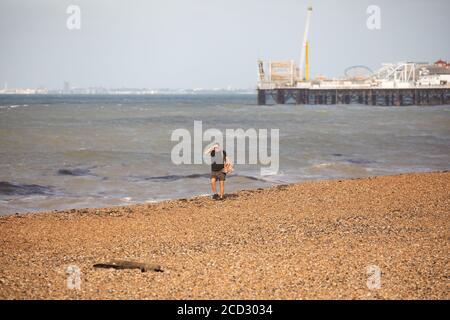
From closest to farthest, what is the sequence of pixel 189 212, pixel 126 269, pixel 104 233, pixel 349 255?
pixel 126 269 < pixel 349 255 < pixel 104 233 < pixel 189 212

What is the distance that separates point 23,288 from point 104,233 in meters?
3.74

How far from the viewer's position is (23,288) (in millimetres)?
7398

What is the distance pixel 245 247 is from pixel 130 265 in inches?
79.0

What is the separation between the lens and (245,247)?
31.3 feet

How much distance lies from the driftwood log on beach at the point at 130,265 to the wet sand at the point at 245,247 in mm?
98

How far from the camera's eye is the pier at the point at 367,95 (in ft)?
317

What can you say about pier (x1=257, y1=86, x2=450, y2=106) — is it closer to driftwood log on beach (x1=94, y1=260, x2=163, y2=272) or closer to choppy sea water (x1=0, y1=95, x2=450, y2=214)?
choppy sea water (x1=0, y1=95, x2=450, y2=214)

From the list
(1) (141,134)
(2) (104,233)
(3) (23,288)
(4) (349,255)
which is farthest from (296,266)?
(1) (141,134)

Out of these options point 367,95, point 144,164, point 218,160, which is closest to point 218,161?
point 218,160

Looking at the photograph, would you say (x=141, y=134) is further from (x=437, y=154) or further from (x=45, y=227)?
(x=45, y=227)

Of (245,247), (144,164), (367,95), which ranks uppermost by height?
(367,95)

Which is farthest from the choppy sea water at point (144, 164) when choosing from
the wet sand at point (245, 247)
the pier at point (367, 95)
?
the pier at point (367, 95)

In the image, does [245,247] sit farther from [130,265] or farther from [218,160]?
[218,160]

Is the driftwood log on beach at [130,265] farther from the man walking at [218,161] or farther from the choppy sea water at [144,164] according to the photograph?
the choppy sea water at [144,164]
